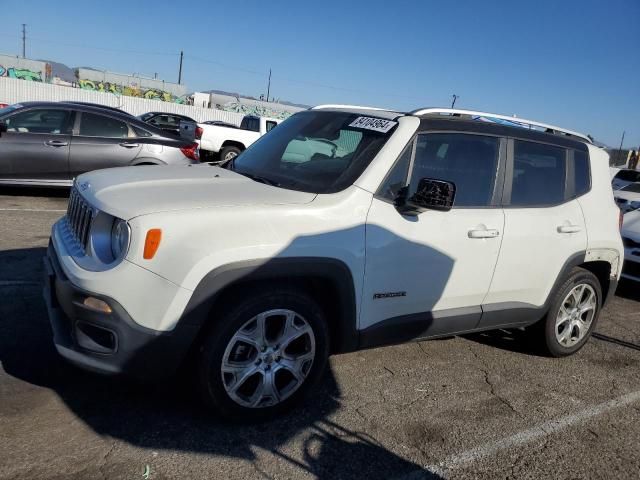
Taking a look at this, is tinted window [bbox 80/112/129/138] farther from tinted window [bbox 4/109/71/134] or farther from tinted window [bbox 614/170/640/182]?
tinted window [bbox 614/170/640/182]

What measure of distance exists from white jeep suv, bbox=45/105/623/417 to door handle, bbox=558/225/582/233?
15mm

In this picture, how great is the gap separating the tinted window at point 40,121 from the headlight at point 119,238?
662cm

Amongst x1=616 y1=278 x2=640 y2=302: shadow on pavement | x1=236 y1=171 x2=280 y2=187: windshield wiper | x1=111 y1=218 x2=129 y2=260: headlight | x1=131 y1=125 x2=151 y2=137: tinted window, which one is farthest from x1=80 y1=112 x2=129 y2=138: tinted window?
x1=616 y1=278 x2=640 y2=302: shadow on pavement

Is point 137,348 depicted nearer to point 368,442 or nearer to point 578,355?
point 368,442

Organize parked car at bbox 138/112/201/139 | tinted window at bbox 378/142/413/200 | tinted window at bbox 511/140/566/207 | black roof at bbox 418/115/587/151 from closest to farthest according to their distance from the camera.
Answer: tinted window at bbox 378/142/413/200, black roof at bbox 418/115/587/151, tinted window at bbox 511/140/566/207, parked car at bbox 138/112/201/139

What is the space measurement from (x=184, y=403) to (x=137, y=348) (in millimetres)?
711

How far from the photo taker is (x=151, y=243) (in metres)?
2.68

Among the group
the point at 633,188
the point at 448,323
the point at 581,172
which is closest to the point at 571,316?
the point at 581,172

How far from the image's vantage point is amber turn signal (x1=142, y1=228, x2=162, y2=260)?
2.68 metres

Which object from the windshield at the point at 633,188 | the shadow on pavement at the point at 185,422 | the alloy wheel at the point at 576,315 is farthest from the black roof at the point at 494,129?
the windshield at the point at 633,188

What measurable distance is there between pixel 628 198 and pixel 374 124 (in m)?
6.55

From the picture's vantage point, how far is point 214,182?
3.40m

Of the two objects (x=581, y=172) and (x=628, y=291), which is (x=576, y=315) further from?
(x=628, y=291)

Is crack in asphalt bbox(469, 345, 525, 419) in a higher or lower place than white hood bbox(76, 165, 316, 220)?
lower
